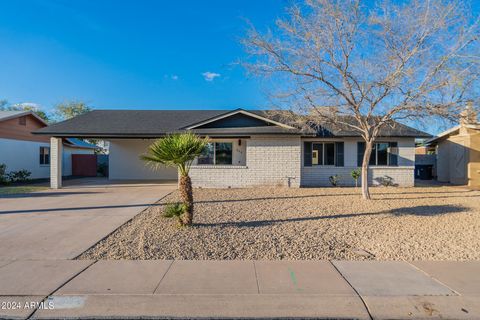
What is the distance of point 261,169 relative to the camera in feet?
50.1

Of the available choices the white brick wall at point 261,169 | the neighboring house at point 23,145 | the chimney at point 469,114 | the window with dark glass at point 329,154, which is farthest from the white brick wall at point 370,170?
the neighboring house at point 23,145

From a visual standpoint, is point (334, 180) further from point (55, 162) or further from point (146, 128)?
point (55, 162)

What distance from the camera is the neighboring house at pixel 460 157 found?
17.5m

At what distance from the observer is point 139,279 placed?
4207 mm

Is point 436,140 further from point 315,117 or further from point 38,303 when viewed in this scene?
point 38,303

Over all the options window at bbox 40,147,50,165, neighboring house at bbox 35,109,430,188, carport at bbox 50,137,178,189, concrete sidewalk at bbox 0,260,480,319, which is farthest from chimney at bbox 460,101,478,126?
window at bbox 40,147,50,165

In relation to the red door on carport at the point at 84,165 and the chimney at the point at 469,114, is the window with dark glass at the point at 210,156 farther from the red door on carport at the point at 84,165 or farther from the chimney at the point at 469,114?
the red door on carport at the point at 84,165

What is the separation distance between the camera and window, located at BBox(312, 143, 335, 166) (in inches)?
654

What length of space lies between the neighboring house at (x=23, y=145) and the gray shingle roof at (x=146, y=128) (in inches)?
197

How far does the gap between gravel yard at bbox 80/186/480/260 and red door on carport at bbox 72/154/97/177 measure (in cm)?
1839

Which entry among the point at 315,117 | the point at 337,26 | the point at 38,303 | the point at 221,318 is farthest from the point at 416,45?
the point at 38,303

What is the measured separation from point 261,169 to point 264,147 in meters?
1.22

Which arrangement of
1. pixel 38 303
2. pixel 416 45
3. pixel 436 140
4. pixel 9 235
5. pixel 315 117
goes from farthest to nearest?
pixel 436 140, pixel 315 117, pixel 416 45, pixel 9 235, pixel 38 303

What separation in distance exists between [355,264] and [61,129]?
16.2 meters
